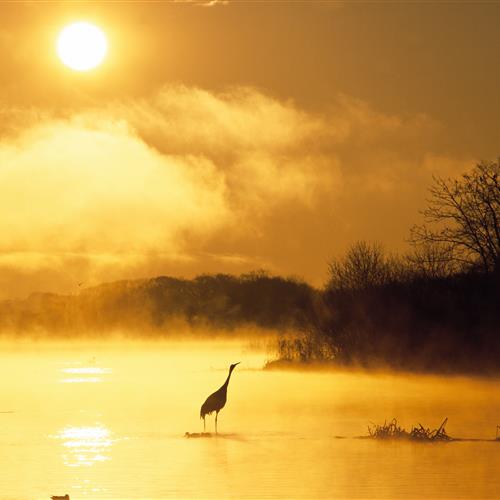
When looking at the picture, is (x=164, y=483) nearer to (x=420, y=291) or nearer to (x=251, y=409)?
(x=251, y=409)

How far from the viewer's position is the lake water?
12.2 meters

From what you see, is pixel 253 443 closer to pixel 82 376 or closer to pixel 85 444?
pixel 85 444

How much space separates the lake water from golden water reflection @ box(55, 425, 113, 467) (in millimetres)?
23

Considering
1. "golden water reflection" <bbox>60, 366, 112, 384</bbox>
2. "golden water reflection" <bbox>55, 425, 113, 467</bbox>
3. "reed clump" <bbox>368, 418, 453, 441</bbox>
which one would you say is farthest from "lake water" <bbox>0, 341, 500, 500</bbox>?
"golden water reflection" <bbox>60, 366, 112, 384</bbox>

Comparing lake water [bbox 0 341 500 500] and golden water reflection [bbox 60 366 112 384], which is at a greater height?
golden water reflection [bbox 60 366 112 384]

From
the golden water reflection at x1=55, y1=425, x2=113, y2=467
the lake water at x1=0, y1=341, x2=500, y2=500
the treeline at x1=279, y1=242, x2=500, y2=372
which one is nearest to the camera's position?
the lake water at x1=0, y1=341, x2=500, y2=500

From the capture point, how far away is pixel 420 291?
34.6 metres

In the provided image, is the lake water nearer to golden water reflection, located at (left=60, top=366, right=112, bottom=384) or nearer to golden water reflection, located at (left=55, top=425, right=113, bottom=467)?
golden water reflection, located at (left=55, top=425, right=113, bottom=467)

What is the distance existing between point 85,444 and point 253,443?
2381 millimetres

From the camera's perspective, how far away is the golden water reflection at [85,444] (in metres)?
14.4

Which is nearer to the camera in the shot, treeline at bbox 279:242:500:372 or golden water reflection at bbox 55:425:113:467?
golden water reflection at bbox 55:425:113:467

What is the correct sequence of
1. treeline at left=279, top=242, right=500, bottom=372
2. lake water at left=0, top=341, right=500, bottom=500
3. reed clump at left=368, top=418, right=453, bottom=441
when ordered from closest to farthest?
lake water at left=0, top=341, right=500, bottom=500 < reed clump at left=368, top=418, right=453, bottom=441 < treeline at left=279, top=242, right=500, bottom=372

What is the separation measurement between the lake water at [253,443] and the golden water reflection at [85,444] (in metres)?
0.02

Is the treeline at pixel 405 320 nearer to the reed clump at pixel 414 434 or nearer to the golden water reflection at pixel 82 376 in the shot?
the golden water reflection at pixel 82 376
